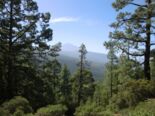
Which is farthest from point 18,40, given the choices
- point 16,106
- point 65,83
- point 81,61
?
point 65,83

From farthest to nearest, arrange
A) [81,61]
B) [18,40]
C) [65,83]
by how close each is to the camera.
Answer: [65,83] < [81,61] < [18,40]

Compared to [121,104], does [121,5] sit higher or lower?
higher

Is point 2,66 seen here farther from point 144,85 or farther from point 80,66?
point 80,66

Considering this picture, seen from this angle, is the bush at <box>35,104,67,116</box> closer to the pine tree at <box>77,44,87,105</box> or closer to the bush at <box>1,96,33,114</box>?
the bush at <box>1,96,33,114</box>

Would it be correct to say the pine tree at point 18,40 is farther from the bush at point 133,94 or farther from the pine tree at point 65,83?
the pine tree at point 65,83

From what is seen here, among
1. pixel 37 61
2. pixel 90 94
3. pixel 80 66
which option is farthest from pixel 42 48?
pixel 90 94

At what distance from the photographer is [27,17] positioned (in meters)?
27.0

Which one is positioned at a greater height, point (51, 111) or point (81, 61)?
point (81, 61)

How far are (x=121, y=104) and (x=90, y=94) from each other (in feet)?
175

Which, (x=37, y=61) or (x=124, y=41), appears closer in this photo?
(x=124, y=41)

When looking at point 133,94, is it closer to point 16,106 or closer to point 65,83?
point 16,106

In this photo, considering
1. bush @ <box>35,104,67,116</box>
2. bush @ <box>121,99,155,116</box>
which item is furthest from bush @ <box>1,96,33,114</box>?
bush @ <box>121,99,155,116</box>

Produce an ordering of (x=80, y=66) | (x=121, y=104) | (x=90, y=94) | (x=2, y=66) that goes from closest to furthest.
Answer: (x=121, y=104) → (x=2, y=66) → (x=80, y=66) → (x=90, y=94)

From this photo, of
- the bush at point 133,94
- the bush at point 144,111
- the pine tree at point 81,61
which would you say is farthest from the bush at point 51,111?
the pine tree at point 81,61
